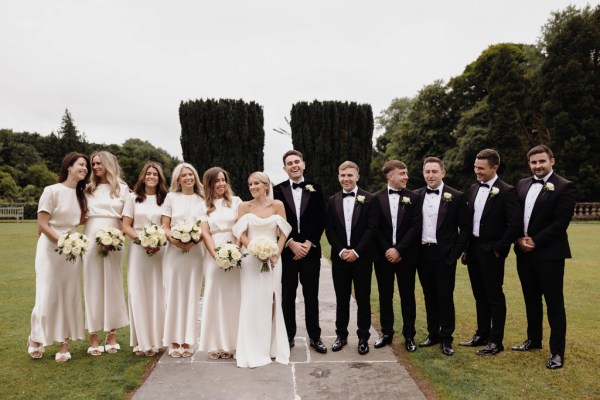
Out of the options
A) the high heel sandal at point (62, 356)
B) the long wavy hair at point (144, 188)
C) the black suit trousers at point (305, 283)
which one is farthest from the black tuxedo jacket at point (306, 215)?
the high heel sandal at point (62, 356)

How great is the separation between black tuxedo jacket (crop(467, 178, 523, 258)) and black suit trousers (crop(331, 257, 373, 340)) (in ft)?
4.67

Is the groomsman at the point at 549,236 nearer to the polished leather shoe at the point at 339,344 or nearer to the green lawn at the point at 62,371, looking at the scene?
the polished leather shoe at the point at 339,344

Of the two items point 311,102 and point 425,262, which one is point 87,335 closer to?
point 425,262

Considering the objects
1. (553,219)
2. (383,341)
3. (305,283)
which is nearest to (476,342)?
(383,341)

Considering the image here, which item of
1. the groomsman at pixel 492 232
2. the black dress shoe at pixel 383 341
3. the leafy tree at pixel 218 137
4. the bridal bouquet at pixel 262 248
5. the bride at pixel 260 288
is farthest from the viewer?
→ the leafy tree at pixel 218 137

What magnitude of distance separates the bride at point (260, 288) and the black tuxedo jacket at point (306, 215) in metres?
0.27

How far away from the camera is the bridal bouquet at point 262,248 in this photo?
4.83 m

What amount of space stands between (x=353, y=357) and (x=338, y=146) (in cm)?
1766

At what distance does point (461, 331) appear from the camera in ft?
21.2

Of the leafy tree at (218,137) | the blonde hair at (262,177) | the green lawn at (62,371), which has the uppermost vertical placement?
the leafy tree at (218,137)

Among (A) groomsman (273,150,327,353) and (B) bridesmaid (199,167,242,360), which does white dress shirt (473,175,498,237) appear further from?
(B) bridesmaid (199,167,242,360)

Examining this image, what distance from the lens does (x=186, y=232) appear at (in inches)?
196

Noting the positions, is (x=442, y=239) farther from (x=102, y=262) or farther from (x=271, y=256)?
(x=102, y=262)

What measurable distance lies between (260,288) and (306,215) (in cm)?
105
